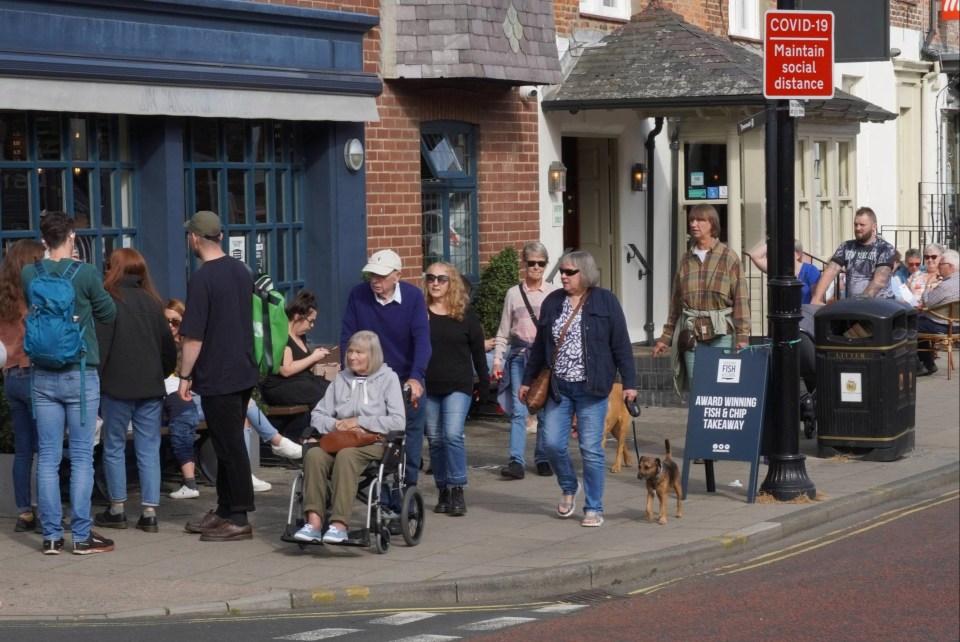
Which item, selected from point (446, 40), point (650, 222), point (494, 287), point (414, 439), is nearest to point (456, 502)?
point (414, 439)

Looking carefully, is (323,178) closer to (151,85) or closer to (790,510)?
(151,85)

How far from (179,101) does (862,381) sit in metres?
5.81

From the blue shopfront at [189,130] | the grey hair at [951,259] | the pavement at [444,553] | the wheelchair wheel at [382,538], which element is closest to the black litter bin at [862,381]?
the pavement at [444,553]

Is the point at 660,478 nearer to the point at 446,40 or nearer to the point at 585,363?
the point at 585,363

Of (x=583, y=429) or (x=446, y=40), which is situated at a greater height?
(x=446, y=40)

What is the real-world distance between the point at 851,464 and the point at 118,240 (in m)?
6.08

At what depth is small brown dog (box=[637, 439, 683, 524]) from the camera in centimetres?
1015

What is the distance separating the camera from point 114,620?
26.3ft

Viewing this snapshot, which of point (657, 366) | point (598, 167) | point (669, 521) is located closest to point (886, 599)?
point (669, 521)

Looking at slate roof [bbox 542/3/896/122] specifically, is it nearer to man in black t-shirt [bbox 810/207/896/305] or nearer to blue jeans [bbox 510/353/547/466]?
man in black t-shirt [bbox 810/207/896/305]

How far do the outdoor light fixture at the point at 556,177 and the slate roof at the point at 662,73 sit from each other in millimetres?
620

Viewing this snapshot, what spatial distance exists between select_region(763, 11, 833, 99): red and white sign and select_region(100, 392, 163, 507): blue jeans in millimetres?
4571

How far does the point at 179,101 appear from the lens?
12.8m

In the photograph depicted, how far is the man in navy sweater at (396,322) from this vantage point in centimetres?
1000
